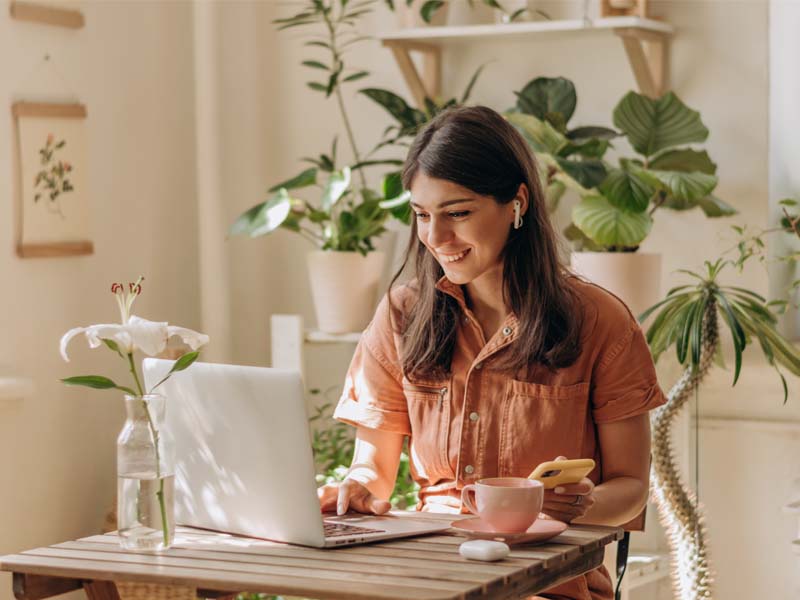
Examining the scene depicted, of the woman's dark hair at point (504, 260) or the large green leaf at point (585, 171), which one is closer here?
the woman's dark hair at point (504, 260)

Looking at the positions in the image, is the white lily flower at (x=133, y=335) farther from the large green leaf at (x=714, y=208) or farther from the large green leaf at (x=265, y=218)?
the large green leaf at (x=714, y=208)

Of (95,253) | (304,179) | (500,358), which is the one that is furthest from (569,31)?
(95,253)

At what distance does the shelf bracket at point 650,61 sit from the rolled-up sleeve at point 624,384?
1123mm

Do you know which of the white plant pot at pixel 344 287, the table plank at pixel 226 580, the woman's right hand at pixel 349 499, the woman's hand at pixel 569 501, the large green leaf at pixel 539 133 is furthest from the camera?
the white plant pot at pixel 344 287

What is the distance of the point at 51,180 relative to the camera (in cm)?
299

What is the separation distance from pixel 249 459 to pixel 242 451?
15 mm

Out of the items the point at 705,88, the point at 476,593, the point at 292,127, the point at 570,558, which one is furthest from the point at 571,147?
the point at 476,593

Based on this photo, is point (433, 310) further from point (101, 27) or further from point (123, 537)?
point (101, 27)

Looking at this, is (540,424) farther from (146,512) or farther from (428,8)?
(428,8)

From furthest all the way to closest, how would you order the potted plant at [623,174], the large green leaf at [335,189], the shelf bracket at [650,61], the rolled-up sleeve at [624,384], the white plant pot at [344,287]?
1. the white plant pot at [344,287]
2. the large green leaf at [335,189]
3. the shelf bracket at [650,61]
4. the potted plant at [623,174]
5. the rolled-up sleeve at [624,384]

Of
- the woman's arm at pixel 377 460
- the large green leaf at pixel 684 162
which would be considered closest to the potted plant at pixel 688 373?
the large green leaf at pixel 684 162

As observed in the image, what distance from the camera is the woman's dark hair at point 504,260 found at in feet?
6.56

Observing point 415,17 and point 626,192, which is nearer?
point 626,192

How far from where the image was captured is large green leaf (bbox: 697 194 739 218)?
2854 millimetres
